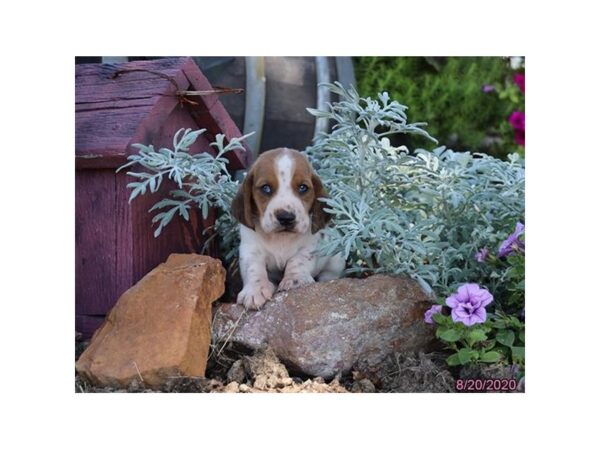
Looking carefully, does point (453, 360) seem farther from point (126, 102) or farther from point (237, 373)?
point (126, 102)

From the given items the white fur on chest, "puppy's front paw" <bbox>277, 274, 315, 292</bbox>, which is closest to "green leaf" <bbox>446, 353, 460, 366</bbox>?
"puppy's front paw" <bbox>277, 274, 315, 292</bbox>

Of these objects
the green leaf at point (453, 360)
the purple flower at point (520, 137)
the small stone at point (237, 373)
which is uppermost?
the purple flower at point (520, 137)

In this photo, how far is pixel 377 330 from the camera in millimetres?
3625

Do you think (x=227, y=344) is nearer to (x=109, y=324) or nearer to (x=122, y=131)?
(x=109, y=324)

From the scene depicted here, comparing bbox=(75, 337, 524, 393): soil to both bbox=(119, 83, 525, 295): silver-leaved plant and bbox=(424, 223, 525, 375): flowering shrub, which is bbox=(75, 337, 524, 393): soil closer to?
bbox=(424, 223, 525, 375): flowering shrub

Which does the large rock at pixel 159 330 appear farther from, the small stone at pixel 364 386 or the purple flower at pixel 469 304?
the purple flower at pixel 469 304

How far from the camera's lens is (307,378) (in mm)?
3598

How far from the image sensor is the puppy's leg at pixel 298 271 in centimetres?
386

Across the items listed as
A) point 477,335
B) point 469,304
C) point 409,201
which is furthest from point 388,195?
point 477,335

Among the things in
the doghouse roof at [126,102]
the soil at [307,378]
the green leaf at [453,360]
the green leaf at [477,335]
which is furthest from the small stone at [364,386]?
the doghouse roof at [126,102]

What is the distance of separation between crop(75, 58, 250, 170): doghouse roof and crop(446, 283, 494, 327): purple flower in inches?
60.9

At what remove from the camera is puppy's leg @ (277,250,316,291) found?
386 centimetres

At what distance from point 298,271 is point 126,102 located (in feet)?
3.63

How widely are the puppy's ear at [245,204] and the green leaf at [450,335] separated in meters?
1.01
